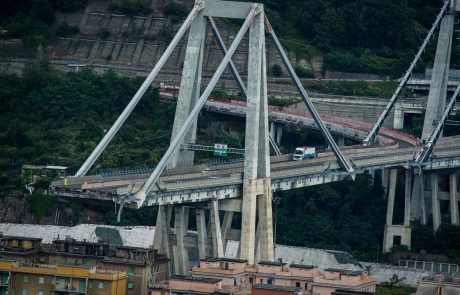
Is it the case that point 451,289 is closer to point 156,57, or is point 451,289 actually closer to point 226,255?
point 226,255

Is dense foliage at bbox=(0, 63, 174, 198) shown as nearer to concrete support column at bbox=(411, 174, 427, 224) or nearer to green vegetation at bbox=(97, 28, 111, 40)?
green vegetation at bbox=(97, 28, 111, 40)

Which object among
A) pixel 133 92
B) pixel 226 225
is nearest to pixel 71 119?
pixel 133 92

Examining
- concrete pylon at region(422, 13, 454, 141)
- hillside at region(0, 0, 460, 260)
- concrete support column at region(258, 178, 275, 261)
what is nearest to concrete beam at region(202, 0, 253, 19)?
concrete support column at region(258, 178, 275, 261)

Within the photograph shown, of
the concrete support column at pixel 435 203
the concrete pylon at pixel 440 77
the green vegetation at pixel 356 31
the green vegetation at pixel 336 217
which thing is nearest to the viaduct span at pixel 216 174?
the green vegetation at pixel 336 217

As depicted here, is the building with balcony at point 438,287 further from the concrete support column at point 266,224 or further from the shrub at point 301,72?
the shrub at point 301,72

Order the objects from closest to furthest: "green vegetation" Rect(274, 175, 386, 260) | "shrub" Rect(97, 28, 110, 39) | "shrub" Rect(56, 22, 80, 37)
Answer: "green vegetation" Rect(274, 175, 386, 260) → "shrub" Rect(56, 22, 80, 37) → "shrub" Rect(97, 28, 110, 39)

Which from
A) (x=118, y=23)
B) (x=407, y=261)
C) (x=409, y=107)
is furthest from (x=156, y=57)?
(x=407, y=261)
